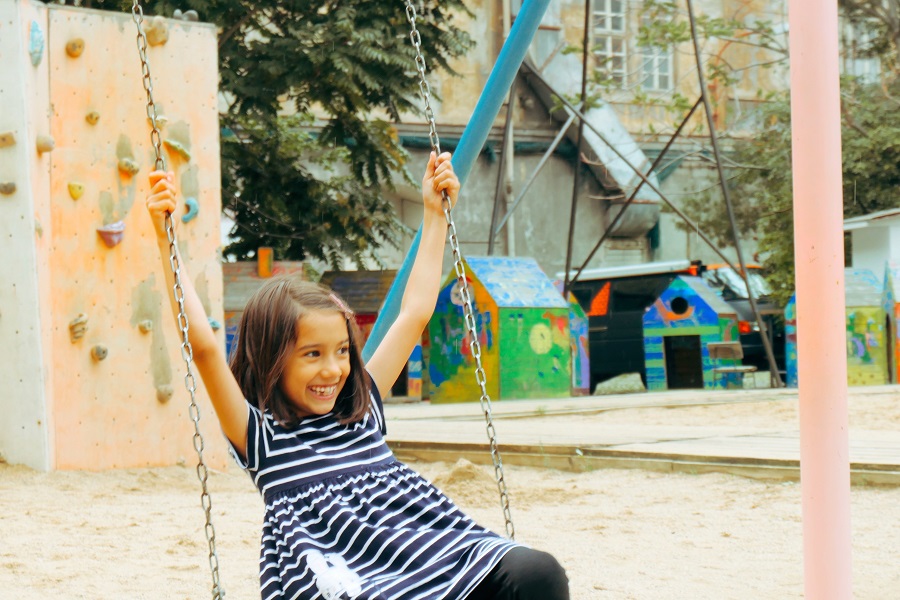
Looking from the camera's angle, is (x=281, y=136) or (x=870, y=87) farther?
(x=870, y=87)

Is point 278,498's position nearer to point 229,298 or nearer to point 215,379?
point 215,379

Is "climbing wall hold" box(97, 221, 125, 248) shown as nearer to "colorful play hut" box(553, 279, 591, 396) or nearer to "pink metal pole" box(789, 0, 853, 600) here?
"pink metal pole" box(789, 0, 853, 600)

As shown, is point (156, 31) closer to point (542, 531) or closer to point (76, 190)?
point (76, 190)

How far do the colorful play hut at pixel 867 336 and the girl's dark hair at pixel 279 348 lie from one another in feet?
37.4

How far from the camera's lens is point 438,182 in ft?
8.68

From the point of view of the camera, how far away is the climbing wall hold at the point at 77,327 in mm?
5992

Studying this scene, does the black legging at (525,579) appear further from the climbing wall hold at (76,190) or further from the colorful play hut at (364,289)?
the colorful play hut at (364,289)

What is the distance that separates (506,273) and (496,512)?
757cm

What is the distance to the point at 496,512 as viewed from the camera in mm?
5195

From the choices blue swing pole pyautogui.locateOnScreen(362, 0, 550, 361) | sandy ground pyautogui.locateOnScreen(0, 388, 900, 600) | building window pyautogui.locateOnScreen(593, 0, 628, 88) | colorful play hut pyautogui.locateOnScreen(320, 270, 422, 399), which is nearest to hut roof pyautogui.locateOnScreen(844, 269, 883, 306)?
colorful play hut pyautogui.locateOnScreen(320, 270, 422, 399)

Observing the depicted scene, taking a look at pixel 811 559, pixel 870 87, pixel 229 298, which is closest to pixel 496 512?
pixel 811 559

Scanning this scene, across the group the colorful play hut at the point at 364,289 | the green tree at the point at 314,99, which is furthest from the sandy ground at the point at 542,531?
the colorful play hut at the point at 364,289

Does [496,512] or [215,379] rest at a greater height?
[215,379]

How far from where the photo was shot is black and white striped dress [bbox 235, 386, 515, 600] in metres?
1.90
